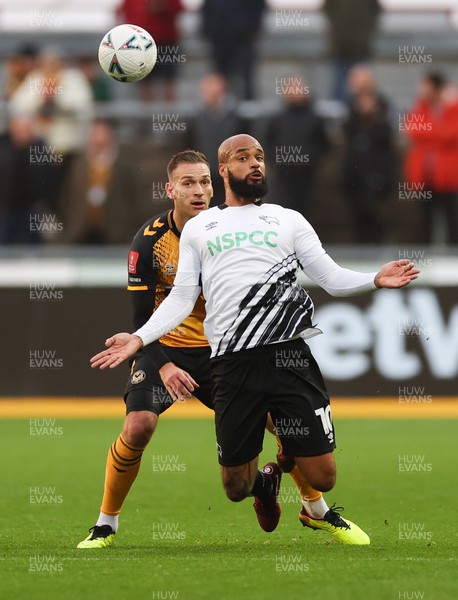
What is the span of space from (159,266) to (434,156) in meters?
9.61

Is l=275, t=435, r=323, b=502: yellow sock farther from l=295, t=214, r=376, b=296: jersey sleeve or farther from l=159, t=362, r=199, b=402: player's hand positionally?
l=295, t=214, r=376, b=296: jersey sleeve

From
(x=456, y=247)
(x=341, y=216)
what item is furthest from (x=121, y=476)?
(x=341, y=216)

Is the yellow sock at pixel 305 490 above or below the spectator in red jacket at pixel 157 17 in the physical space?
below

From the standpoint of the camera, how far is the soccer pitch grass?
597 cm

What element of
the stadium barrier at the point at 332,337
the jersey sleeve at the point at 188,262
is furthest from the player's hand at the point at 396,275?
the stadium barrier at the point at 332,337

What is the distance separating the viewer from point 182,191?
7730mm

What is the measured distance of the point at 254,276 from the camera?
692 cm

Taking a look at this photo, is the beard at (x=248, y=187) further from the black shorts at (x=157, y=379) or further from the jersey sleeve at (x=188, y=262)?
the black shorts at (x=157, y=379)

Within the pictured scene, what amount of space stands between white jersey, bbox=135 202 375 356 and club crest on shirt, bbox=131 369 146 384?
0.66 metres

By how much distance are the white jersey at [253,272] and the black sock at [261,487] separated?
3.13ft

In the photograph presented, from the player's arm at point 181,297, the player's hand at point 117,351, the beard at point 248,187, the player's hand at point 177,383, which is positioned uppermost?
the beard at point 248,187

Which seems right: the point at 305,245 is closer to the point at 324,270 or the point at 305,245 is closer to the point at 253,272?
the point at 324,270

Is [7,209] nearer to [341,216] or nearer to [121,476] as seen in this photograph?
[341,216]

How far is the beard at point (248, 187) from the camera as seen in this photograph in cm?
699
